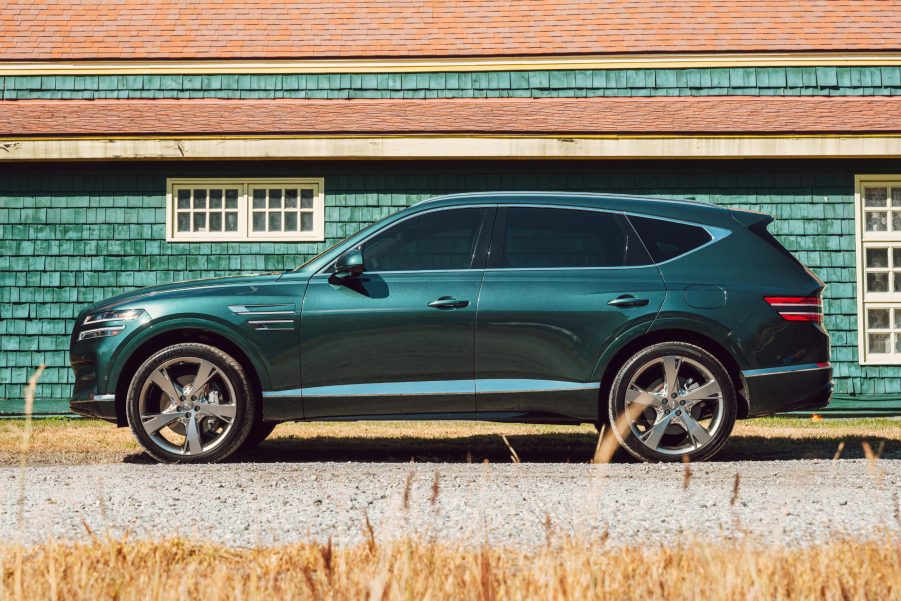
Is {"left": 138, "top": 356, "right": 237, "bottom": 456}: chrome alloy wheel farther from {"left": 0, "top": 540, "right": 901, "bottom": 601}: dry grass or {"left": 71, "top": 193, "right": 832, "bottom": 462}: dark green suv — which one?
{"left": 0, "top": 540, "right": 901, "bottom": 601}: dry grass

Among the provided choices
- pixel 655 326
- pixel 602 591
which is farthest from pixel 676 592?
pixel 655 326

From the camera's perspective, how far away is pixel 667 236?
6.51m

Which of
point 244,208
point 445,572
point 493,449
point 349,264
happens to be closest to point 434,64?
point 244,208

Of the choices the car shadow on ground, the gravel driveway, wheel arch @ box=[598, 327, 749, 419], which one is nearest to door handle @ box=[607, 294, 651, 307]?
wheel arch @ box=[598, 327, 749, 419]

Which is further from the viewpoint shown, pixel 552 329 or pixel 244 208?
pixel 244 208

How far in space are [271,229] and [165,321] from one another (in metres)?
5.48

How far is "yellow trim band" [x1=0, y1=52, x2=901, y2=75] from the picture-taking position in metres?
13.2

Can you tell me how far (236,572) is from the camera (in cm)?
334

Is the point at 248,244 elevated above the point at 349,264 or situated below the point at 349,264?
above

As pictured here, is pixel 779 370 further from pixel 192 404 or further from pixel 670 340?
pixel 192 404

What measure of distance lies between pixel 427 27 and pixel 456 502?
35.1ft

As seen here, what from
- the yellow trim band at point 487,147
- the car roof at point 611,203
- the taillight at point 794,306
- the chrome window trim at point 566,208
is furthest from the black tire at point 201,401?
the yellow trim band at point 487,147

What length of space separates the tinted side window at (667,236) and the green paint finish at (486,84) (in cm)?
702

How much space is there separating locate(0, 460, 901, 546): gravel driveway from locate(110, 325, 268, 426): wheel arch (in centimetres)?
50
